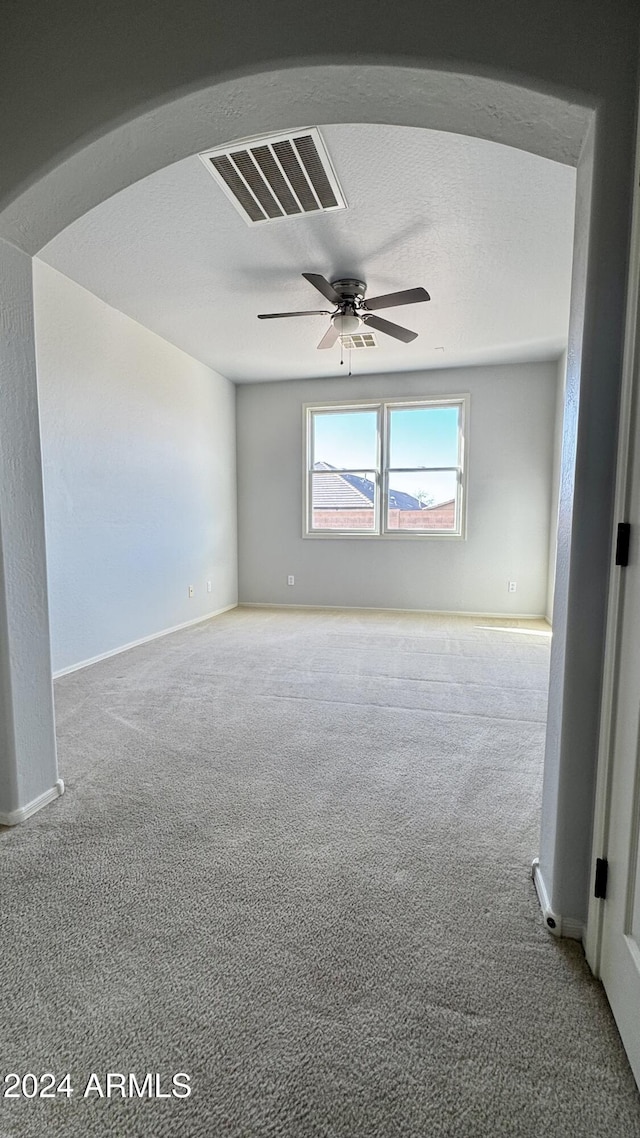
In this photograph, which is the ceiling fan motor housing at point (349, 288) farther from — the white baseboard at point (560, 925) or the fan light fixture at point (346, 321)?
the white baseboard at point (560, 925)

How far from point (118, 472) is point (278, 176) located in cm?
257

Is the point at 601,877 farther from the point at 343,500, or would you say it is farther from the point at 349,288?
the point at 343,500

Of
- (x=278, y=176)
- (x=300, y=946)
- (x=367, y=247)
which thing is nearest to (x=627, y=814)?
(x=300, y=946)

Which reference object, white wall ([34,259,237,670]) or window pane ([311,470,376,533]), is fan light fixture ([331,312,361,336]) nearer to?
white wall ([34,259,237,670])

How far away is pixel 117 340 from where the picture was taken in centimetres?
395

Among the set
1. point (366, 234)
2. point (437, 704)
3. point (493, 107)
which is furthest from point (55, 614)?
point (493, 107)

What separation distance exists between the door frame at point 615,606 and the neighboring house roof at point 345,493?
472 centimetres

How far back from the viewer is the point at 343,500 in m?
5.94

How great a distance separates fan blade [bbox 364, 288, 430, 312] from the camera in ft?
9.71

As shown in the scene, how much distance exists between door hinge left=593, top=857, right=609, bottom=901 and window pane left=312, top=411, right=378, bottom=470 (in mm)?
5074

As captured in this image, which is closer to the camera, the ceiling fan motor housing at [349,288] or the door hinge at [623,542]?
the door hinge at [623,542]

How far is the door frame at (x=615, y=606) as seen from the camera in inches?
41.2

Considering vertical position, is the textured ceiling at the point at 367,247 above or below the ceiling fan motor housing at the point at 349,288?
above

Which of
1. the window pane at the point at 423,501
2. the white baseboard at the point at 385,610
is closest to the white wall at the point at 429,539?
the white baseboard at the point at 385,610
